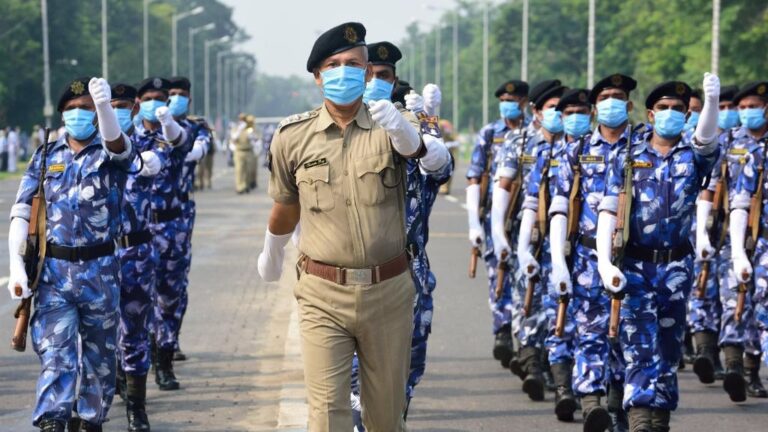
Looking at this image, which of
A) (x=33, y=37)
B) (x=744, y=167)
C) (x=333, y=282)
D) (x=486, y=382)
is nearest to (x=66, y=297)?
(x=333, y=282)

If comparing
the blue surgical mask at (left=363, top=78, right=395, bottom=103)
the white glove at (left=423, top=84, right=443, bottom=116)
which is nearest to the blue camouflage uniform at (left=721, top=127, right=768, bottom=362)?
the white glove at (left=423, top=84, right=443, bottom=116)

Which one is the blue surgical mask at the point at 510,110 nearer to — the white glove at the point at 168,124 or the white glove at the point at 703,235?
the white glove at the point at 703,235

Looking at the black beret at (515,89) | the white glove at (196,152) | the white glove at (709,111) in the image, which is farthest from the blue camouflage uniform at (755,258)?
the white glove at (196,152)

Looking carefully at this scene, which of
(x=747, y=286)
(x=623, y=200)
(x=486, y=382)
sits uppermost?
(x=623, y=200)

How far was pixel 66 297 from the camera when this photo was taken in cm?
801

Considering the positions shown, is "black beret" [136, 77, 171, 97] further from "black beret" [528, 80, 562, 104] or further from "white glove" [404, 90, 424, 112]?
"white glove" [404, 90, 424, 112]

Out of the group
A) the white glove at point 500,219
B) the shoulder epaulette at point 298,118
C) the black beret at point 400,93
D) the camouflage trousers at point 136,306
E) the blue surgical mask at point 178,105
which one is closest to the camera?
the shoulder epaulette at point 298,118

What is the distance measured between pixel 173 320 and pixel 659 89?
13.0 ft

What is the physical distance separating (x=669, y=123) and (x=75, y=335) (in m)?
3.13

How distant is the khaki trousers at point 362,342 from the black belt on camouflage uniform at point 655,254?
2.35 metres

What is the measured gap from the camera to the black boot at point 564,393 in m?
9.56

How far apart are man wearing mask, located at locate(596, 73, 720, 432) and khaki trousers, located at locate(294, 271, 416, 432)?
87.3 inches

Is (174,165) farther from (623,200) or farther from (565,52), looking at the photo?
(565,52)

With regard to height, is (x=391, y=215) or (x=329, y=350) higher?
(x=391, y=215)
